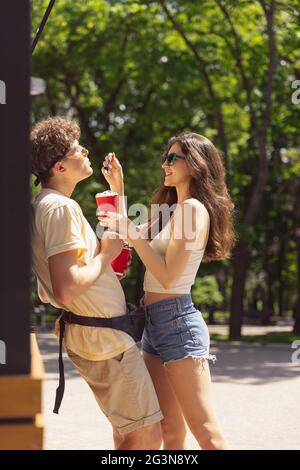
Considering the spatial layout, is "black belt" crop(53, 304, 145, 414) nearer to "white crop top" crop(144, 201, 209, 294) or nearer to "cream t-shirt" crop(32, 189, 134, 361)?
"cream t-shirt" crop(32, 189, 134, 361)

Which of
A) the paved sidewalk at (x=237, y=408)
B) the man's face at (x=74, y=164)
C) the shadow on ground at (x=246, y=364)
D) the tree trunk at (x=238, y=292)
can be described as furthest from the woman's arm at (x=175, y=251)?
the tree trunk at (x=238, y=292)

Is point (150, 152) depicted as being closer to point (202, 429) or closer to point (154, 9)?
point (154, 9)

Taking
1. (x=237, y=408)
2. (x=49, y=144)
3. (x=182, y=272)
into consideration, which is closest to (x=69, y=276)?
(x=49, y=144)

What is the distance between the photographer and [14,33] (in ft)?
8.20

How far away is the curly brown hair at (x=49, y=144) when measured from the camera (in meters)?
3.61

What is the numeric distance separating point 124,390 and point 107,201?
74 cm

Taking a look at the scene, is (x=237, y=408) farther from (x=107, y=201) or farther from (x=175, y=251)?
(x=107, y=201)

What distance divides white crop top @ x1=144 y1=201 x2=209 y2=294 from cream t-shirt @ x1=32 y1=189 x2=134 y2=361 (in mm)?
326

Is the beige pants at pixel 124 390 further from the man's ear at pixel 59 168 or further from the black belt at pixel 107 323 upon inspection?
the man's ear at pixel 59 168

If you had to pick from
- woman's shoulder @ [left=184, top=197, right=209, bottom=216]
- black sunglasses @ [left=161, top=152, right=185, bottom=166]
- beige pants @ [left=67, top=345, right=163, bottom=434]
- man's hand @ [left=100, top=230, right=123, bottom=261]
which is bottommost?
beige pants @ [left=67, top=345, right=163, bottom=434]

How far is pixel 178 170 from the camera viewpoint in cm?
414

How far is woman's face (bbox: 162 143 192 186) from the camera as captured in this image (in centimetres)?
414

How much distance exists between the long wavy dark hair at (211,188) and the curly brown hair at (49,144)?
67cm

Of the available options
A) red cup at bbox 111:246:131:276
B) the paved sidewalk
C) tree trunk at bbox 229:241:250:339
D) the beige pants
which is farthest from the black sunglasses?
tree trunk at bbox 229:241:250:339
